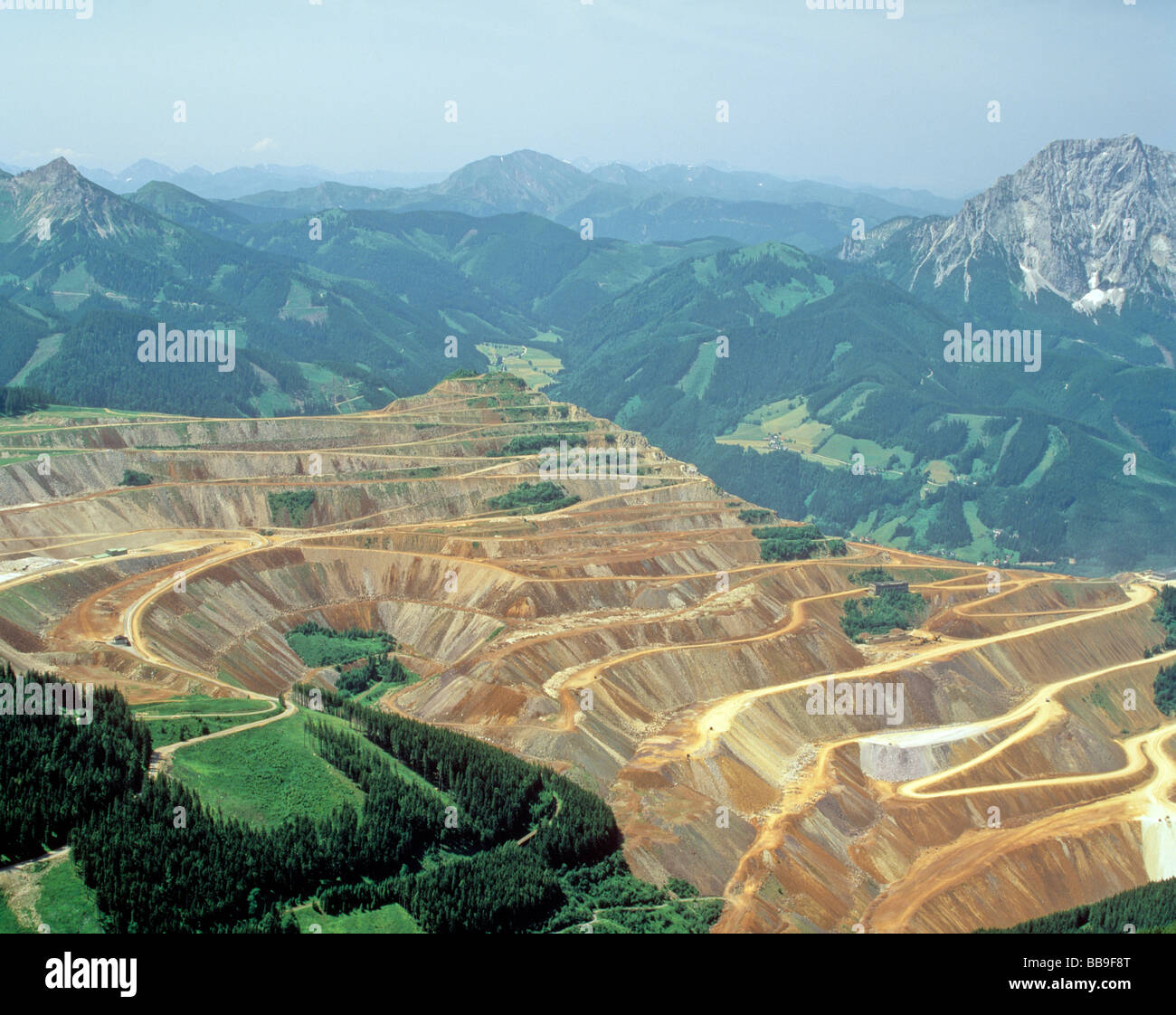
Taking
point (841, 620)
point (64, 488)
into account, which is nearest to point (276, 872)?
point (841, 620)

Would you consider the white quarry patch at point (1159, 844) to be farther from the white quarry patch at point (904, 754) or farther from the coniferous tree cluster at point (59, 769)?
the coniferous tree cluster at point (59, 769)

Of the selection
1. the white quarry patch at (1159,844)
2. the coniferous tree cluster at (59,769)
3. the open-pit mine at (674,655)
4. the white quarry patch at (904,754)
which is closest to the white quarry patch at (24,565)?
the open-pit mine at (674,655)

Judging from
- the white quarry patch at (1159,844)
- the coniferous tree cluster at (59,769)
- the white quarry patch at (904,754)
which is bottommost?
the white quarry patch at (1159,844)

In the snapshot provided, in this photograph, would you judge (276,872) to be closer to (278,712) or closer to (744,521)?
(278,712)

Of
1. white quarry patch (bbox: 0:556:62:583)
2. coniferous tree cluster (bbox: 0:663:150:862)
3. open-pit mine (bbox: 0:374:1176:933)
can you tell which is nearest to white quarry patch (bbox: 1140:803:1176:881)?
open-pit mine (bbox: 0:374:1176:933)

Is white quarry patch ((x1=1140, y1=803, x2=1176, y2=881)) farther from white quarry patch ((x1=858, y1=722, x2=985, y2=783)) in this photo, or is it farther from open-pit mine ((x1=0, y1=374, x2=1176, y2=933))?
white quarry patch ((x1=858, y1=722, x2=985, y2=783))

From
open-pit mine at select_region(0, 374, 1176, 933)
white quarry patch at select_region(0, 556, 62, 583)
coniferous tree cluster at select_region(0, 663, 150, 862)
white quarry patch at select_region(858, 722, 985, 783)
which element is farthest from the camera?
white quarry patch at select_region(0, 556, 62, 583)
